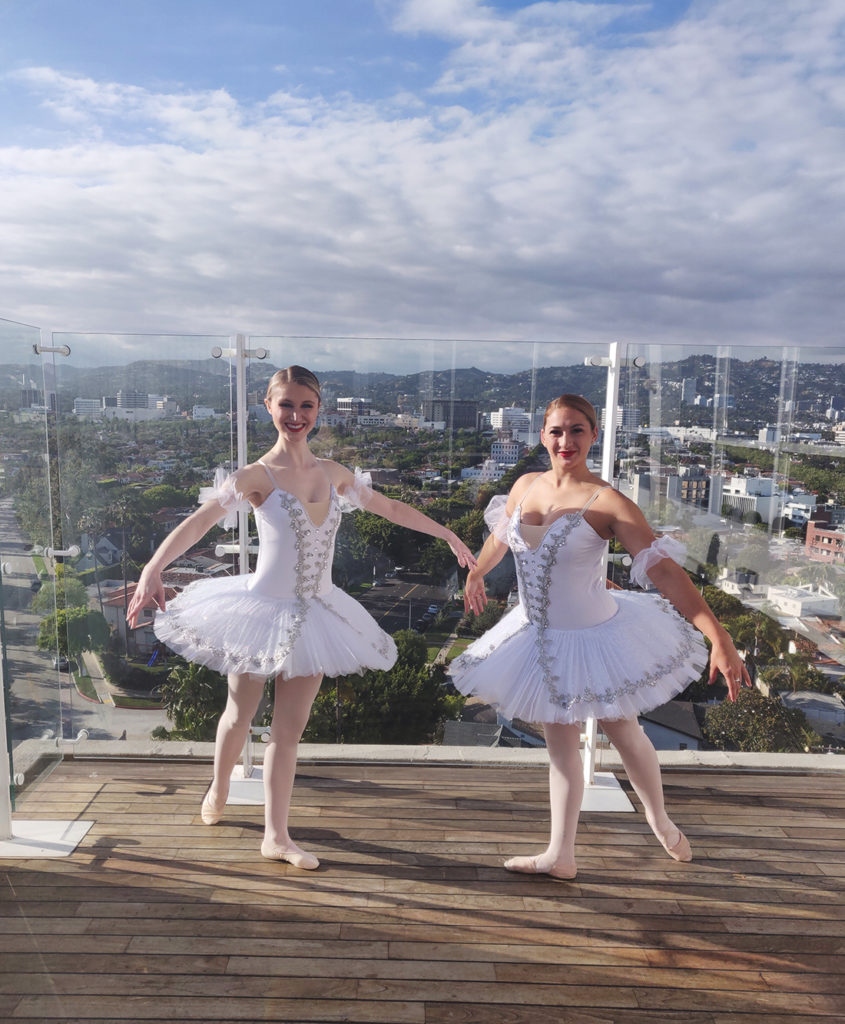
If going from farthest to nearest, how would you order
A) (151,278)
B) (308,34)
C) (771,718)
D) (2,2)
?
(151,278) < (308,34) < (2,2) < (771,718)

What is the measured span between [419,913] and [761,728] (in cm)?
199

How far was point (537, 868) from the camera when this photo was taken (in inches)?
94.9

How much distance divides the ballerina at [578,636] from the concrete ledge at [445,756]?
2.66ft

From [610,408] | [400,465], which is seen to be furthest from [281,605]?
[610,408]

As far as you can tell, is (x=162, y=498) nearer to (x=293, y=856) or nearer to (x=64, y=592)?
(x=64, y=592)

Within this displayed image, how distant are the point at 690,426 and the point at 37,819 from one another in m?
3.07

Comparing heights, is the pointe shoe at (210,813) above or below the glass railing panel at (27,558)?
below

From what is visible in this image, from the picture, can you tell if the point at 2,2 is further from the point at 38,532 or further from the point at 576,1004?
the point at 576,1004

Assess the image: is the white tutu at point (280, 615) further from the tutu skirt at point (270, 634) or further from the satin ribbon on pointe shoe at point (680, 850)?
the satin ribbon on pointe shoe at point (680, 850)

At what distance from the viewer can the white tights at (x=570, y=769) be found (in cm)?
237

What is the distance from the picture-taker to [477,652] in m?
2.46

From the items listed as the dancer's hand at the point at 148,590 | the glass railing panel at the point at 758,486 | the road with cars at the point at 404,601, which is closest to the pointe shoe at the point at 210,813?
the dancer's hand at the point at 148,590

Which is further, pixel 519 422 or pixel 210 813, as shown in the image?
pixel 519 422

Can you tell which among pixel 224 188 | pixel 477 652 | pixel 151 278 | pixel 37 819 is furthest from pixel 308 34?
pixel 151 278
